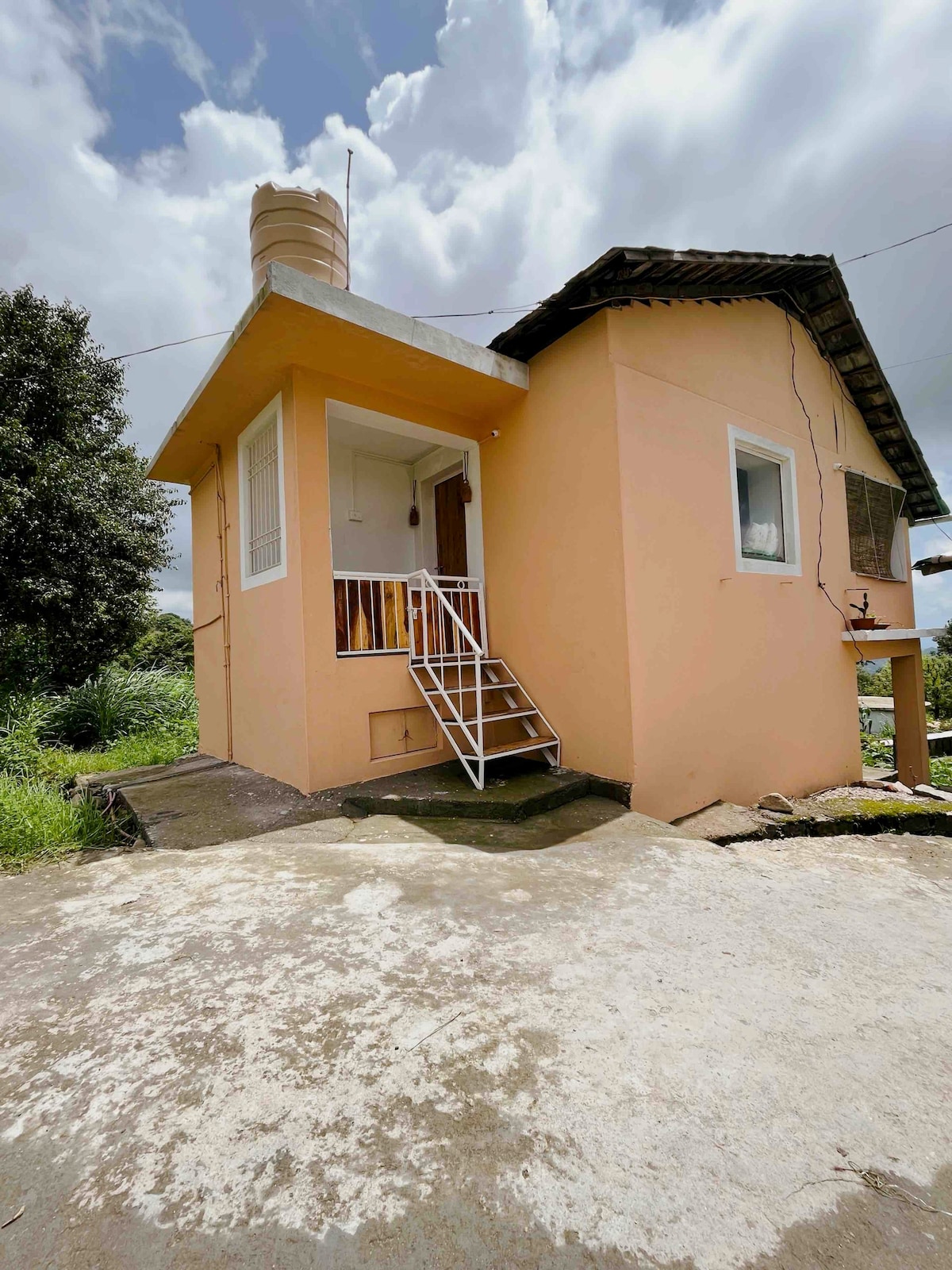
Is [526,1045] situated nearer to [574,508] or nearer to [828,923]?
[828,923]

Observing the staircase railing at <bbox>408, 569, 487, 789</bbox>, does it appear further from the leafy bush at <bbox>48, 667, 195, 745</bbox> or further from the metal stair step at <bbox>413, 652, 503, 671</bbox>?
the leafy bush at <bbox>48, 667, 195, 745</bbox>

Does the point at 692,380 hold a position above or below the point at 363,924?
above

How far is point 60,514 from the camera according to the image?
8.03 m

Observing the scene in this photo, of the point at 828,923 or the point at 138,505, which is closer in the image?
the point at 828,923

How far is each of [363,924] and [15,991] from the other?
1.13 m

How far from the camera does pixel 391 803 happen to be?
393 centimetres

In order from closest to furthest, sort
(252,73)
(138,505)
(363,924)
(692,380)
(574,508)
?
(363,924) < (574,508) < (692,380) < (252,73) < (138,505)

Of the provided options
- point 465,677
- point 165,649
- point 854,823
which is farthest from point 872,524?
point 165,649

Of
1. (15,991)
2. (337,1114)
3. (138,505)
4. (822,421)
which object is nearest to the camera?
(337,1114)

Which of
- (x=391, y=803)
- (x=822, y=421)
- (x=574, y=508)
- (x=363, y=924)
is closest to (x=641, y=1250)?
(x=363, y=924)

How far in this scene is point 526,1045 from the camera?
1.49 m

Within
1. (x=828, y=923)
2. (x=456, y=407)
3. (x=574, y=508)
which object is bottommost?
(x=828, y=923)

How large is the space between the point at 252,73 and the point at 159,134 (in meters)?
1.11

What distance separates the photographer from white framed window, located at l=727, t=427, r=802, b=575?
552cm
